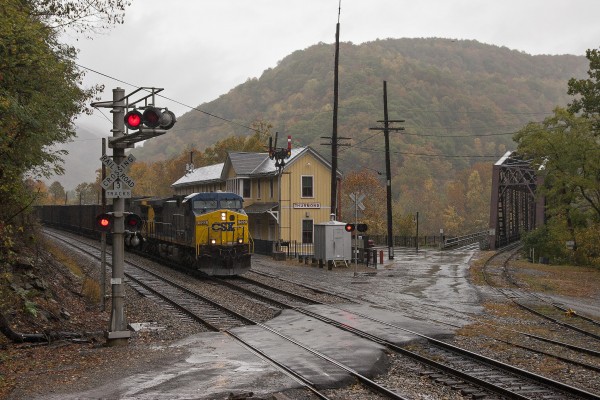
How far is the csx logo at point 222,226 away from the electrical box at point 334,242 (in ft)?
23.6

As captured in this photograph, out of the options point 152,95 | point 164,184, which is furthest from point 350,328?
point 164,184

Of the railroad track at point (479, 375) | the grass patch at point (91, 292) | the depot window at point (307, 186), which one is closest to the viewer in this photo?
the railroad track at point (479, 375)

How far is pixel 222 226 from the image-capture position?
2734 cm

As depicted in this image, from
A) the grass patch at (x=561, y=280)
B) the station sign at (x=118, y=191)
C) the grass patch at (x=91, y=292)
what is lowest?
the grass patch at (x=561, y=280)

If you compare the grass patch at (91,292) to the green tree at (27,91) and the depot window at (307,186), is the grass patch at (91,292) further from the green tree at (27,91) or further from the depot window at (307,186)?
the depot window at (307,186)

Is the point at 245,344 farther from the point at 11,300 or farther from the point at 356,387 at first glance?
the point at 11,300

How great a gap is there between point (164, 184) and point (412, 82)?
6929cm

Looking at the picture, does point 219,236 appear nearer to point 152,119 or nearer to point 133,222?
point 133,222

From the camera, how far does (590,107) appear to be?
37.3m

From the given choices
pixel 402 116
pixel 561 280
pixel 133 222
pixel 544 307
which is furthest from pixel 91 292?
pixel 402 116

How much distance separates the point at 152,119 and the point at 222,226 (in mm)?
14761

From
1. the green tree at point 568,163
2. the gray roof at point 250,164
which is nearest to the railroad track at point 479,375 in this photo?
the green tree at point 568,163

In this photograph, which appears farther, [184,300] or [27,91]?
[184,300]

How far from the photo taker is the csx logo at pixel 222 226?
2726 cm
